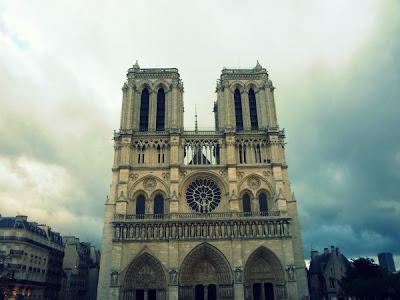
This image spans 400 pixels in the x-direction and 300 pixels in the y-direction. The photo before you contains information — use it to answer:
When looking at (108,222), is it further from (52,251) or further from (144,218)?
(52,251)

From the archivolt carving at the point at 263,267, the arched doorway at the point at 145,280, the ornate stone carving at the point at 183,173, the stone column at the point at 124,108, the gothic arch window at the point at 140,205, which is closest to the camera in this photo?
the arched doorway at the point at 145,280

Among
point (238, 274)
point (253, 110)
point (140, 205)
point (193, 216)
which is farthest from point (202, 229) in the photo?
point (253, 110)

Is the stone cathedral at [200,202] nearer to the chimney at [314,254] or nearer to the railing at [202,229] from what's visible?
the railing at [202,229]

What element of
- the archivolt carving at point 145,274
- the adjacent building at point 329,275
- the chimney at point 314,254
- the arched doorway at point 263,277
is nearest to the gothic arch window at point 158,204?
the archivolt carving at point 145,274

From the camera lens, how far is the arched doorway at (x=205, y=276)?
3105 cm

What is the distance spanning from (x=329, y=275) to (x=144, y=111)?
26.8 meters

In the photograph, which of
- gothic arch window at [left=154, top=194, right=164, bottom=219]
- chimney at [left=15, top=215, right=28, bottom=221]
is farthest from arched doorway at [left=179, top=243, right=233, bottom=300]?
chimney at [left=15, top=215, right=28, bottom=221]

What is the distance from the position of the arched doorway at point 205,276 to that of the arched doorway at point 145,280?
6.09 feet

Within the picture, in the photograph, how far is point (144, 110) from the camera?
3947 centimetres

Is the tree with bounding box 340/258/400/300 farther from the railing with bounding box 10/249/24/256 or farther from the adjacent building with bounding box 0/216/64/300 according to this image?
the railing with bounding box 10/249/24/256

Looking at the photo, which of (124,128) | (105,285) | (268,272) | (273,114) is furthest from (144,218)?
(273,114)

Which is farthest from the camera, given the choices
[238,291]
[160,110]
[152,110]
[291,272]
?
[160,110]

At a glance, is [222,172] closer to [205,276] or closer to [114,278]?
[205,276]

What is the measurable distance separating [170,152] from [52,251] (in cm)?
1840
